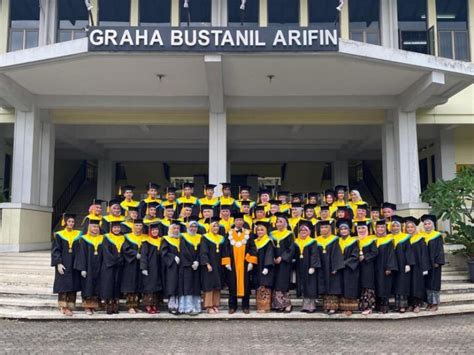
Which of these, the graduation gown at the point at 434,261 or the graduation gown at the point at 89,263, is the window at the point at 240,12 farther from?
the graduation gown at the point at 434,261

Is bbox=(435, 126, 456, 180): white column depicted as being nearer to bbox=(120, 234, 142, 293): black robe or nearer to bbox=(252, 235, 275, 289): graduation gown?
bbox=(252, 235, 275, 289): graduation gown

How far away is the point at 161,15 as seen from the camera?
1338 cm

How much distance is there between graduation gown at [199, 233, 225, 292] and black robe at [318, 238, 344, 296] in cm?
155

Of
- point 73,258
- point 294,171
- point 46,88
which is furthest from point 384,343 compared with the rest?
point 294,171

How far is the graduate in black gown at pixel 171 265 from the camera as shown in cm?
727

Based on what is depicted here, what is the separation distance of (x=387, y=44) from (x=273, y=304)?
339 inches

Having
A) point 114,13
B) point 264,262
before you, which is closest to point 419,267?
point 264,262

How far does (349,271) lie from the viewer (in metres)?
7.32

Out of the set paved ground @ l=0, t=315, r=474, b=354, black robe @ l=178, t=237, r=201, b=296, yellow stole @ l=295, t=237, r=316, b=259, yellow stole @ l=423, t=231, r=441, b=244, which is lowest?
paved ground @ l=0, t=315, r=474, b=354

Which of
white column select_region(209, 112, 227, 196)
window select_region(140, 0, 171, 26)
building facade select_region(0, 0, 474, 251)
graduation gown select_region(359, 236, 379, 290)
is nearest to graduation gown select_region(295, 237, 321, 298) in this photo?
graduation gown select_region(359, 236, 379, 290)

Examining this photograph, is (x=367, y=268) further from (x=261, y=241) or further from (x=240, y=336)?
(x=240, y=336)

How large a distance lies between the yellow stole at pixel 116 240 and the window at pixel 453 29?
10030mm

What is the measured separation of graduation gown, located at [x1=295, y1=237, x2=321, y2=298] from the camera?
291 inches

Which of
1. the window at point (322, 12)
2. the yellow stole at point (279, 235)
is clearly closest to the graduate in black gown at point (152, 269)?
the yellow stole at point (279, 235)
